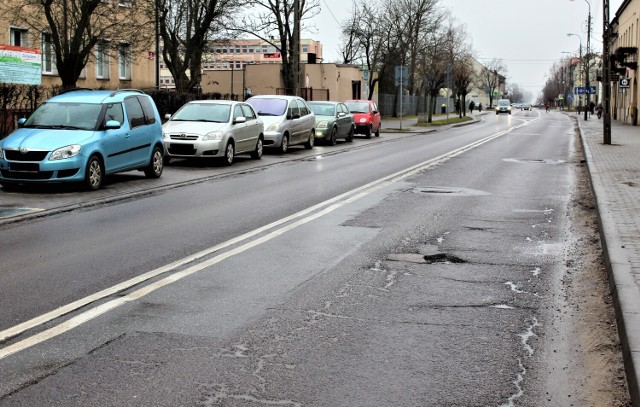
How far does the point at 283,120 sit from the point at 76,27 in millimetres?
7763

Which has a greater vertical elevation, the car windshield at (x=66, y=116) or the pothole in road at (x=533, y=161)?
the car windshield at (x=66, y=116)

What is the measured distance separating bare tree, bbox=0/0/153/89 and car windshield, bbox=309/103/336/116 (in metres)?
7.51

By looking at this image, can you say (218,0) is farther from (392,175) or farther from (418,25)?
(418,25)

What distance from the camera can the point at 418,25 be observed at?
2506 inches

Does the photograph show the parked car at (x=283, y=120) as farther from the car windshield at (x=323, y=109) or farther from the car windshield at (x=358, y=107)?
the car windshield at (x=358, y=107)

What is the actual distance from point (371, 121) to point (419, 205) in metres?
24.0

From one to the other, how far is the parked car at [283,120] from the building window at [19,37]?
43.7ft

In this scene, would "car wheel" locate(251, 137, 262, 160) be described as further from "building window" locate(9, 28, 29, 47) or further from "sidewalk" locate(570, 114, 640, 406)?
"building window" locate(9, 28, 29, 47)

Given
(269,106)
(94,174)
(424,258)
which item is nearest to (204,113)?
(269,106)

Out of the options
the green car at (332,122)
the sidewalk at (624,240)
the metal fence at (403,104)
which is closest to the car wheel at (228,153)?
the sidewalk at (624,240)

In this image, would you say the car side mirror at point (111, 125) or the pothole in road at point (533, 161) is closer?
the car side mirror at point (111, 125)

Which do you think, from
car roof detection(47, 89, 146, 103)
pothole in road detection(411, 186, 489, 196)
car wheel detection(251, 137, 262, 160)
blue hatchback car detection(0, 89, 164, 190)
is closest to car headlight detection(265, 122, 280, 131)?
car wheel detection(251, 137, 262, 160)

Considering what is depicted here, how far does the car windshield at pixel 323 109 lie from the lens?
31.1 m

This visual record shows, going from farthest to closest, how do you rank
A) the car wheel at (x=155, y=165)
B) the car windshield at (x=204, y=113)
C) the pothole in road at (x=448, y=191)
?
the car windshield at (x=204, y=113)
the car wheel at (x=155, y=165)
the pothole in road at (x=448, y=191)
